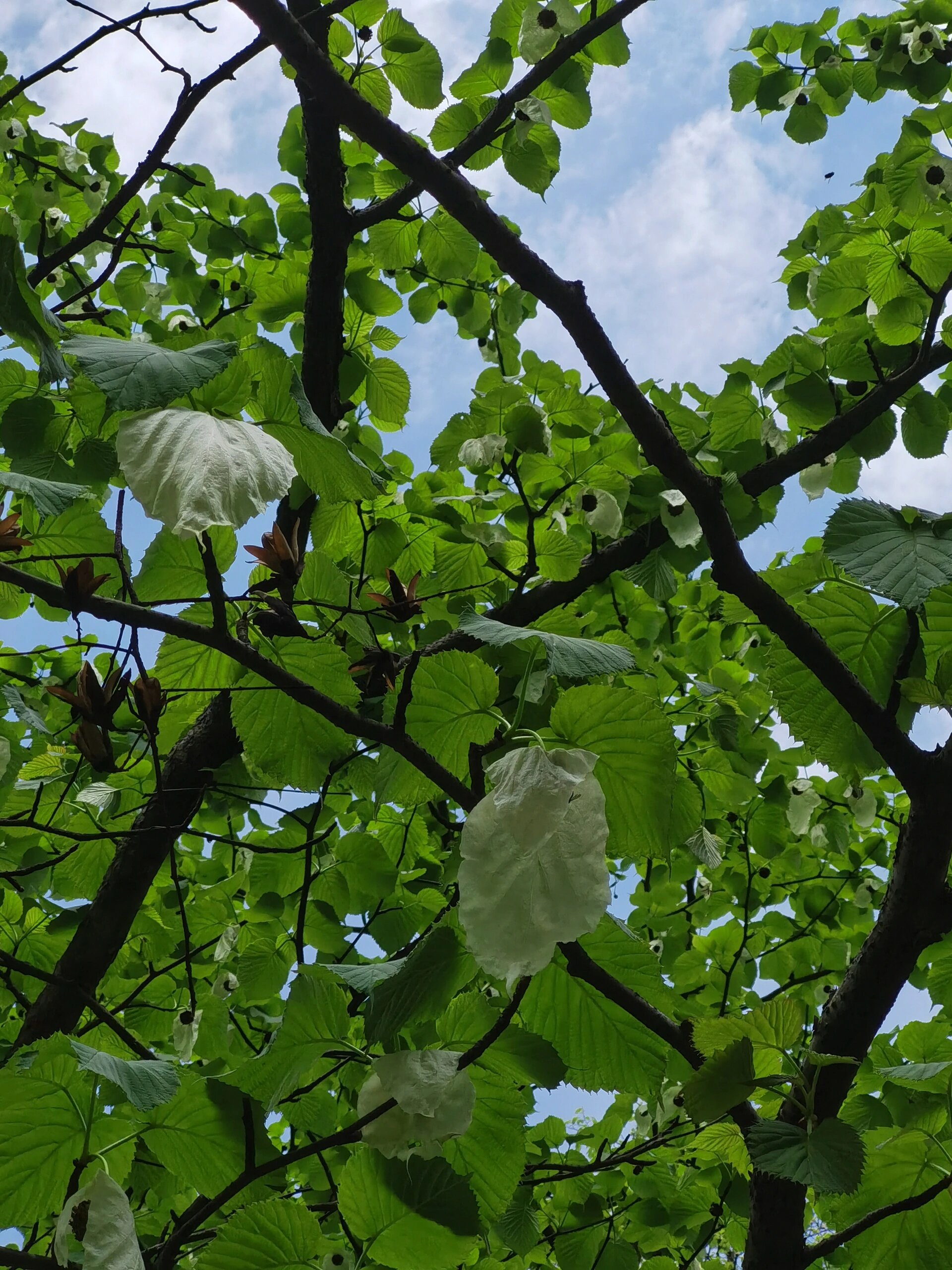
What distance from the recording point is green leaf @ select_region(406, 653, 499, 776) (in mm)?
840

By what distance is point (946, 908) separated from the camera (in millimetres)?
1154

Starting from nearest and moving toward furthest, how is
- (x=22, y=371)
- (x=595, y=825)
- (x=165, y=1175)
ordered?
(x=595, y=825)
(x=165, y=1175)
(x=22, y=371)

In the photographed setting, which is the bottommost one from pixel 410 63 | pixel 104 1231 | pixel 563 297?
pixel 104 1231

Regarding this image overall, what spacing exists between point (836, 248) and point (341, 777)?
65.7 inches

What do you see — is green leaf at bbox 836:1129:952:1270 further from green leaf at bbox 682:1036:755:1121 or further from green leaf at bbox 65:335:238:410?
green leaf at bbox 65:335:238:410

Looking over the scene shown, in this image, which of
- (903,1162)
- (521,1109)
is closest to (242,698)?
(521,1109)

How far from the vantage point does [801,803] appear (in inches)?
112

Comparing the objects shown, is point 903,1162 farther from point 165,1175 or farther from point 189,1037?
point 189,1037

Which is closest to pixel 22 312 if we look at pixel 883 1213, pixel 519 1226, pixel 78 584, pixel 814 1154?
pixel 78 584

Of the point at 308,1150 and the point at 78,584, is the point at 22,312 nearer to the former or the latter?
the point at 78,584

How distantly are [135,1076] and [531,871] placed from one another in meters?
0.47

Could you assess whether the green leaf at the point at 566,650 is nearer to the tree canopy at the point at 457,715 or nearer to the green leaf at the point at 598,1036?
the tree canopy at the point at 457,715

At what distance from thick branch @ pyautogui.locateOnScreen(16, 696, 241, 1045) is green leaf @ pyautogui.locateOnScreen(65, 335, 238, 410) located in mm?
1105

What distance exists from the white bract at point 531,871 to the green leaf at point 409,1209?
32 cm
